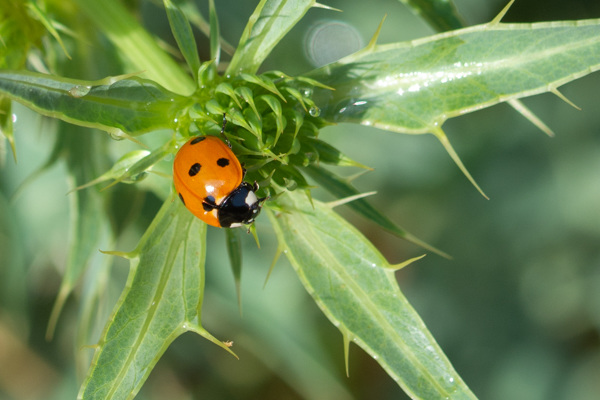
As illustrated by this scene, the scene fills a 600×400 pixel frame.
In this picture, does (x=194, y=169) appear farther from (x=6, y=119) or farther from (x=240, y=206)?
(x=6, y=119)

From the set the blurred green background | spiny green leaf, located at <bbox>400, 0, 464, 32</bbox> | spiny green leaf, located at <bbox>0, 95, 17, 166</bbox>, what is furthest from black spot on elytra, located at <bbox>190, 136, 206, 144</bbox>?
the blurred green background

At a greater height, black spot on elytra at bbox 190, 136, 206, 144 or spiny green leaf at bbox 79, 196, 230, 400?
black spot on elytra at bbox 190, 136, 206, 144

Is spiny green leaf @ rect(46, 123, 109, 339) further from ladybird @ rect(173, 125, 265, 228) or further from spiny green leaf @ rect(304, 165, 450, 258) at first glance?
spiny green leaf @ rect(304, 165, 450, 258)

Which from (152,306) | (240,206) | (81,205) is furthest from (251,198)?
(81,205)

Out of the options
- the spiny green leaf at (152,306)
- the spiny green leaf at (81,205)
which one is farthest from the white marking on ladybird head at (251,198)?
the spiny green leaf at (81,205)

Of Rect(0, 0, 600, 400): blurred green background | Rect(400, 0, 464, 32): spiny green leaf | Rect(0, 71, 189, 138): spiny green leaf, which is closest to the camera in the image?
Rect(0, 71, 189, 138): spiny green leaf

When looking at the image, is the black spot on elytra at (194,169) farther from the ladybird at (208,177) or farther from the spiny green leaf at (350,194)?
the spiny green leaf at (350,194)

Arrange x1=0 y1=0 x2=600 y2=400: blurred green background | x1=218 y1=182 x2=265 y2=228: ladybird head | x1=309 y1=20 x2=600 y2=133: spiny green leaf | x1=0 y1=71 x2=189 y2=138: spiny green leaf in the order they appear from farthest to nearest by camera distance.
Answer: x1=0 y1=0 x2=600 y2=400: blurred green background < x1=218 y1=182 x2=265 y2=228: ladybird head < x1=309 y1=20 x2=600 y2=133: spiny green leaf < x1=0 y1=71 x2=189 y2=138: spiny green leaf
